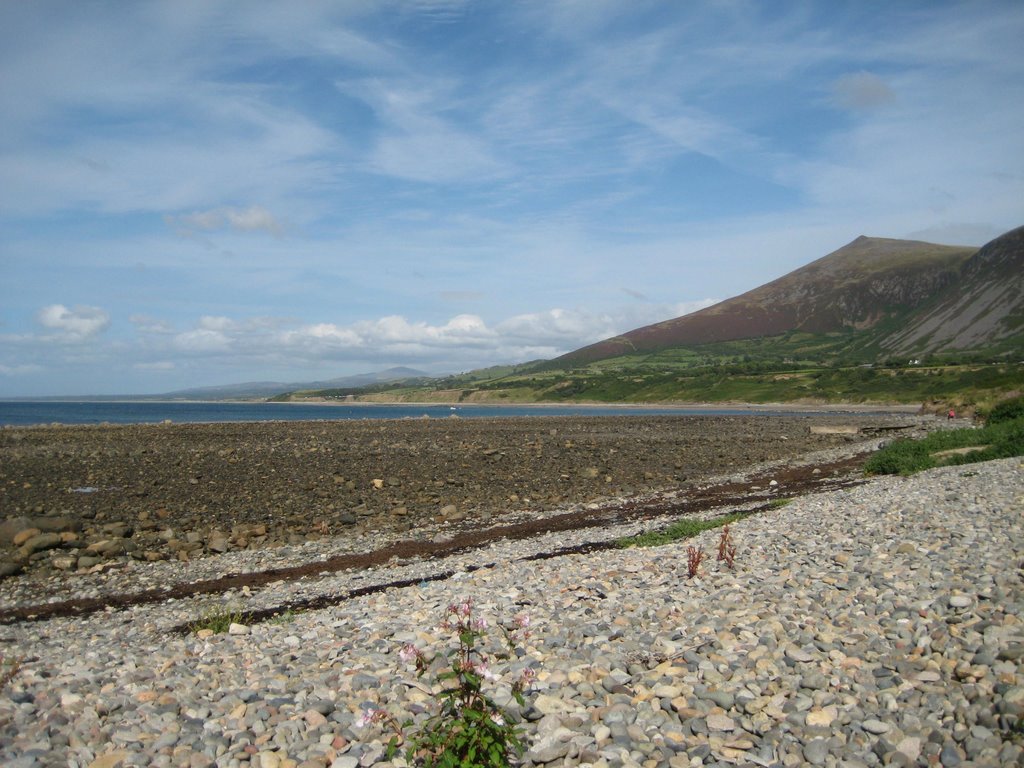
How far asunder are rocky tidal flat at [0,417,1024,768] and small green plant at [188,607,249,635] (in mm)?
422

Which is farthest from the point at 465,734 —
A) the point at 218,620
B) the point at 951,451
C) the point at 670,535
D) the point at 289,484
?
the point at 951,451

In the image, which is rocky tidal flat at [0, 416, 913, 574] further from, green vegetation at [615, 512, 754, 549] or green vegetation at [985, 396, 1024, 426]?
green vegetation at [985, 396, 1024, 426]

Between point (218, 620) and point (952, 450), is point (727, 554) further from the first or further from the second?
point (952, 450)

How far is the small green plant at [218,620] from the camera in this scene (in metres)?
12.3

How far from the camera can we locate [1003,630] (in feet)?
25.7

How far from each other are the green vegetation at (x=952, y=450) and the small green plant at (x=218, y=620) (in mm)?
24026

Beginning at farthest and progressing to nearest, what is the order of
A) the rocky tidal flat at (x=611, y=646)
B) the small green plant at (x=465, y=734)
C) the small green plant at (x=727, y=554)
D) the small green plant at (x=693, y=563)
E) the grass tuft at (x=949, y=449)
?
the grass tuft at (x=949, y=449)
the small green plant at (x=727, y=554)
the small green plant at (x=693, y=563)
the rocky tidal flat at (x=611, y=646)
the small green plant at (x=465, y=734)

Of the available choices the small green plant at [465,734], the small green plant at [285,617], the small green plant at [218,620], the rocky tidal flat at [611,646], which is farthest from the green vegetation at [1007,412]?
the small green plant at [465,734]

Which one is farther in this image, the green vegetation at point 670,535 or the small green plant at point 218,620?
the green vegetation at point 670,535

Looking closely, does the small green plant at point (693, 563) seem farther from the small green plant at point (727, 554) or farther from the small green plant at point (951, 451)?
the small green plant at point (951, 451)

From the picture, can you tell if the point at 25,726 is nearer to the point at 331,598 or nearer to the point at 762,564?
the point at 331,598

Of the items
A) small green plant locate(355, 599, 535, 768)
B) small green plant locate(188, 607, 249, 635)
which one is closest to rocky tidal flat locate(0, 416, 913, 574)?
small green plant locate(188, 607, 249, 635)

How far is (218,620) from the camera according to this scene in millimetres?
12734

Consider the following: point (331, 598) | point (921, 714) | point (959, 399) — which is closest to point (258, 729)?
point (921, 714)
